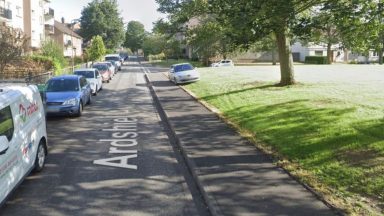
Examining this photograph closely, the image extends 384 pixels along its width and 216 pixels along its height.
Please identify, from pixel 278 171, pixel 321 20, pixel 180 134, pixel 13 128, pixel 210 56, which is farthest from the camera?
pixel 210 56

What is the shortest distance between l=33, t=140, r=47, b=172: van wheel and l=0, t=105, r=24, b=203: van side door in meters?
1.15

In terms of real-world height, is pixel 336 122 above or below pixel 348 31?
below

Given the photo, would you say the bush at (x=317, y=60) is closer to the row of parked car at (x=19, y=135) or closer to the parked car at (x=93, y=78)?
the parked car at (x=93, y=78)

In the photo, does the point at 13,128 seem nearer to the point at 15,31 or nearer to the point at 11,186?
the point at 11,186

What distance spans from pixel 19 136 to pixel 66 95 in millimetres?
8598

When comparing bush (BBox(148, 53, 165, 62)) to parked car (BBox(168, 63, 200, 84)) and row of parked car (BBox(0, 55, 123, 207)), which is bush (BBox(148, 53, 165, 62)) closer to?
parked car (BBox(168, 63, 200, 84))

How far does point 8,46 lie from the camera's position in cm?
2602

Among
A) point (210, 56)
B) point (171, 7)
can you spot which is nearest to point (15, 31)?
point (171, 7)

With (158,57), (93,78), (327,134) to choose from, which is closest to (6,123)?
(327,134)

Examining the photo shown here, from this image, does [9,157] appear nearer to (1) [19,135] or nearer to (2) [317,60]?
(1) [19,135]

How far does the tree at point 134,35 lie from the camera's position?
479 ft

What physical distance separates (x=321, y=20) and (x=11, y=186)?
968cm

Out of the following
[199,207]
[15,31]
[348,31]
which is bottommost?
[199,207]

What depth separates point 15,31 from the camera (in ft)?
97.2
